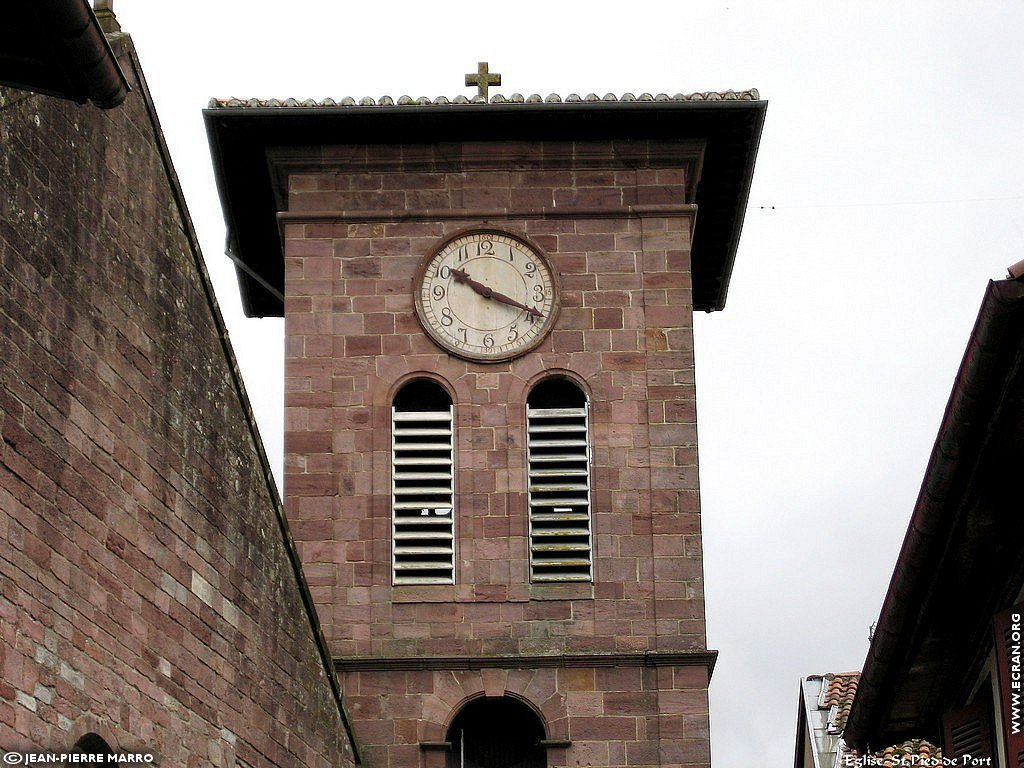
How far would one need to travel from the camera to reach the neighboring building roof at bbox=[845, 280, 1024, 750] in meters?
11.7

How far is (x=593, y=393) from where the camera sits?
84.1 ft

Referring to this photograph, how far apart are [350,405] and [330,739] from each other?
701 cm

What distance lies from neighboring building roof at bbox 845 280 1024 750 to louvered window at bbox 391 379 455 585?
8.41 m

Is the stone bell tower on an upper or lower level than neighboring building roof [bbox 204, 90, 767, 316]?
lower

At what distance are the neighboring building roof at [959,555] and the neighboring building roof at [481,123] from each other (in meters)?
10.6

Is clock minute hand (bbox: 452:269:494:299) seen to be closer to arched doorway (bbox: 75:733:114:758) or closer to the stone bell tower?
the stone bell tower

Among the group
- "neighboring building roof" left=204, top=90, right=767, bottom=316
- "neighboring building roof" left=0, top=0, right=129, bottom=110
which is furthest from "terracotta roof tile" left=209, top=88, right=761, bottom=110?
"neighboring building roof" left=0, top=0, right=129, bottom=110

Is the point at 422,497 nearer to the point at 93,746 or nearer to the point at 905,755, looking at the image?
the point at 905,755

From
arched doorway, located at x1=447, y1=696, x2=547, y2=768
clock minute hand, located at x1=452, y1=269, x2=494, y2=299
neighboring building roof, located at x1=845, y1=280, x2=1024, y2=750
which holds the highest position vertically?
clock minute hand, located at x1=452, y1=269, x2=494, y2=299

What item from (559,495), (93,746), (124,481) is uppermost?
(559,495)

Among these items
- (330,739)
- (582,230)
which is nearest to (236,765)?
(330,739)

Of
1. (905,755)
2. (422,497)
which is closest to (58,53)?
(905,755)

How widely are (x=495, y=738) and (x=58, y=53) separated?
15.1 metres

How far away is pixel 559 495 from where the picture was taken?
82.8 feet
